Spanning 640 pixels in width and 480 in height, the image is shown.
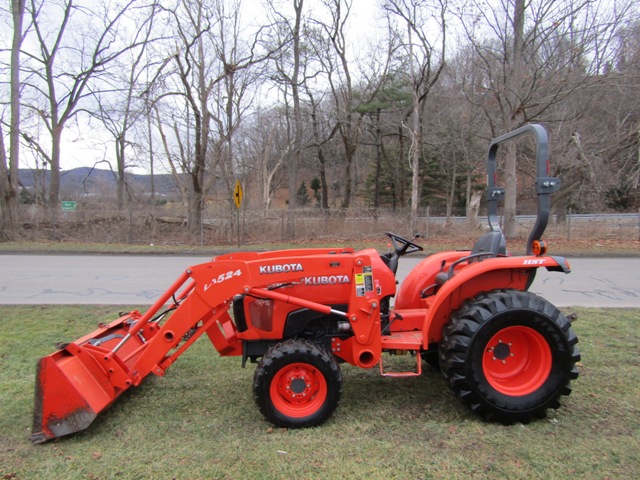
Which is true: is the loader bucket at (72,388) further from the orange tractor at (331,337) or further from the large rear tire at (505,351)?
the large rear tire at (505,351)

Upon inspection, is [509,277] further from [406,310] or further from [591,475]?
[591,475]

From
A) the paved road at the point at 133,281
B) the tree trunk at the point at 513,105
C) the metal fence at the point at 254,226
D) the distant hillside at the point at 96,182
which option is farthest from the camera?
the distant hillside at the point at 96,182

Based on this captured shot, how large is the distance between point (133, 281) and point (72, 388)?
646 cm

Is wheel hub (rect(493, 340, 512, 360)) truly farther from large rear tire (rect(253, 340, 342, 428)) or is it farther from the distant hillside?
the distant hillside

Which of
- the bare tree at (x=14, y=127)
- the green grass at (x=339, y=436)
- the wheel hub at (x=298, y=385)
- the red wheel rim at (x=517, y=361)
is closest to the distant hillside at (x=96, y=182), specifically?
the bare tree at (x=14, y=127)

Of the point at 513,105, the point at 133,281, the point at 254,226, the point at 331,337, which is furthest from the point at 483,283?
the point at 254,226

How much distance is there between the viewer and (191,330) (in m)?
3.35

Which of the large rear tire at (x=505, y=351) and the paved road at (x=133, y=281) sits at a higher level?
the large rear tire at (x=505, y=351)

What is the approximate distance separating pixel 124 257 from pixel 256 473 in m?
12.3

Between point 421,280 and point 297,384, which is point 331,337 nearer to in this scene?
point 297,384

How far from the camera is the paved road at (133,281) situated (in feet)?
23.8

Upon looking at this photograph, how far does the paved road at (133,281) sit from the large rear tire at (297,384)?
178 inches

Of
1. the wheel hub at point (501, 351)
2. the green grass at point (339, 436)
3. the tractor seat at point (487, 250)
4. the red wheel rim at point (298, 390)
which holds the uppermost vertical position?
the tractor seat at point (487, 250)

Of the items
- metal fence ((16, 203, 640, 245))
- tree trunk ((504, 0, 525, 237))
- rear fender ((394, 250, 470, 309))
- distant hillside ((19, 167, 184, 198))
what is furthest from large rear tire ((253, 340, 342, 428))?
distant hillside ((19, 167, 184, 198))
